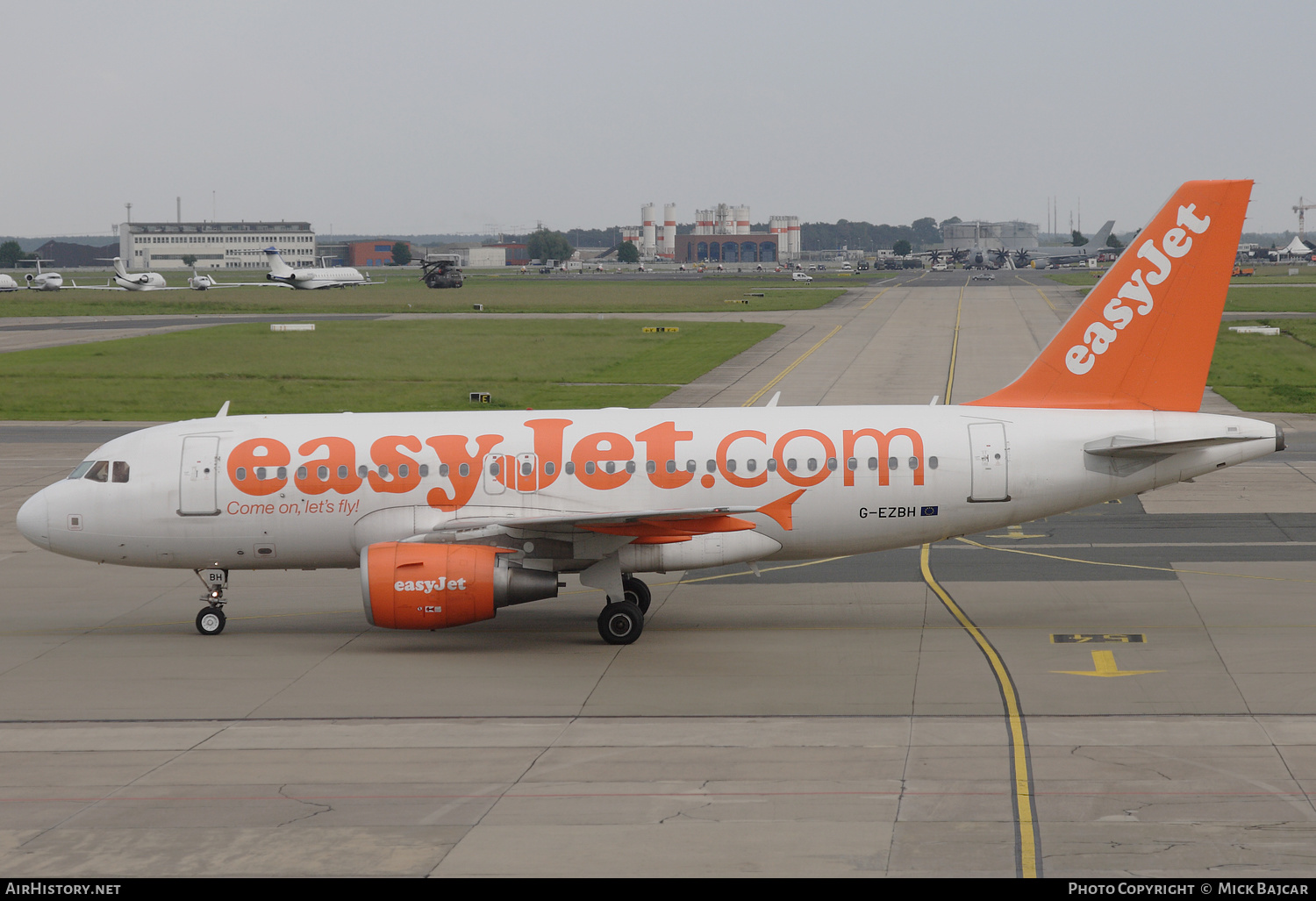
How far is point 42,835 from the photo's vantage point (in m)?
15.4

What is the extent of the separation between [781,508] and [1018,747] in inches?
314

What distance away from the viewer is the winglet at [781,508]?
2481 centimetres

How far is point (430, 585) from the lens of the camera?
23125 mm

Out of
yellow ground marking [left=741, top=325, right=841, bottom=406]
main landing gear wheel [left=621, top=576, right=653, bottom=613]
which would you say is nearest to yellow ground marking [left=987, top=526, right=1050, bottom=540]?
main landing gear wheel [left=621, top=576, right=653, bottom=613]

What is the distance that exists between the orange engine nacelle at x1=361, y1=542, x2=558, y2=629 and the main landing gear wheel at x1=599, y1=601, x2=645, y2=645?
1.97 meters

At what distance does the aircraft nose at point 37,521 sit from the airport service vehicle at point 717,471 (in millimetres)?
46

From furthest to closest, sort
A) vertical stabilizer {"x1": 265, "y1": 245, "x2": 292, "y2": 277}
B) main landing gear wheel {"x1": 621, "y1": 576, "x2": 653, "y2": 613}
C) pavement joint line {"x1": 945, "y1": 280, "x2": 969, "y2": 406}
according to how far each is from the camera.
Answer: vertical stabilizer {"x1": 265, "y1": 245, "x2": 292, "y2": 277} → pavement joint line {"x1": 945, "y1": 280, "x2": 969, "y2": 406} → main landing gear wheel {"x1": 621, "y1": 576, "x2": 653, "y2": 613}

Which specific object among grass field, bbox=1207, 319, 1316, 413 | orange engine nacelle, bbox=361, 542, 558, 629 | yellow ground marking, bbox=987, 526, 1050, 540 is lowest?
yellow ground marking, bbox=987, 526, 1050, 540

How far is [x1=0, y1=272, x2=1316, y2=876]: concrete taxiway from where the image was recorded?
48.3 ft

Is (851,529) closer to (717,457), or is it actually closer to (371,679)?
(717,457)

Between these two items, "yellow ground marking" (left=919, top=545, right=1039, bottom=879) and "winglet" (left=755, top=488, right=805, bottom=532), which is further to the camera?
"winglet" (left=755, top=488, right=805, bottom=532)

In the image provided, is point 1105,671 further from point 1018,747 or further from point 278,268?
point 278,268

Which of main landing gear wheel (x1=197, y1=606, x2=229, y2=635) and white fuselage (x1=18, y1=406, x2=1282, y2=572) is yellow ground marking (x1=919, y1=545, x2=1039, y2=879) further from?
main landing gear wheel (x1=197, y1=606, x2=229, y2=635)
